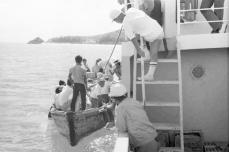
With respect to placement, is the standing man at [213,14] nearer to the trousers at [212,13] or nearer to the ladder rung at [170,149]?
the trousers at [212,13]

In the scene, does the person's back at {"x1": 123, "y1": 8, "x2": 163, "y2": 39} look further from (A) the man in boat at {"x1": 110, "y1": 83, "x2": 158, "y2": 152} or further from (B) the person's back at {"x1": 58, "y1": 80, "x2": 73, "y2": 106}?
(B) the person's back at {"x1": 58, "y1": 80, "x2": 73, "y2": 106}

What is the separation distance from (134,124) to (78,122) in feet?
24.8

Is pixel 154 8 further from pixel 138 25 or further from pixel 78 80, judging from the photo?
pixel 78 80

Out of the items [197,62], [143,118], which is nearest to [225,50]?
[197,62]

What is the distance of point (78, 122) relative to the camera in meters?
13.7

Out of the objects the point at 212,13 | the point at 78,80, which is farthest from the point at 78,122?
the point at 212,13

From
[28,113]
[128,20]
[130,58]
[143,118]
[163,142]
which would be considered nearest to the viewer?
[143,118]

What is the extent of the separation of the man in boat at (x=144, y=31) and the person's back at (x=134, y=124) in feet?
3.93

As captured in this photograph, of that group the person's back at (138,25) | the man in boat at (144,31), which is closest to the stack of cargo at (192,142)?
the man in boat at (144,31)

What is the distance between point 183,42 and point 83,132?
714 centimetres

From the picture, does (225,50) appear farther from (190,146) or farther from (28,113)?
(28,113)

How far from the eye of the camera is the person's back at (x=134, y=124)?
628 centimetres

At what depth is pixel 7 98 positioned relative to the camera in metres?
37.2

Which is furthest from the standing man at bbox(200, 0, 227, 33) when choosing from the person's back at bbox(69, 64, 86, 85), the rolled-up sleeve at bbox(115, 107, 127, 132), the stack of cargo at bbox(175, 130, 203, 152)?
the person's back at bbox(69, 64, 86, 85)
